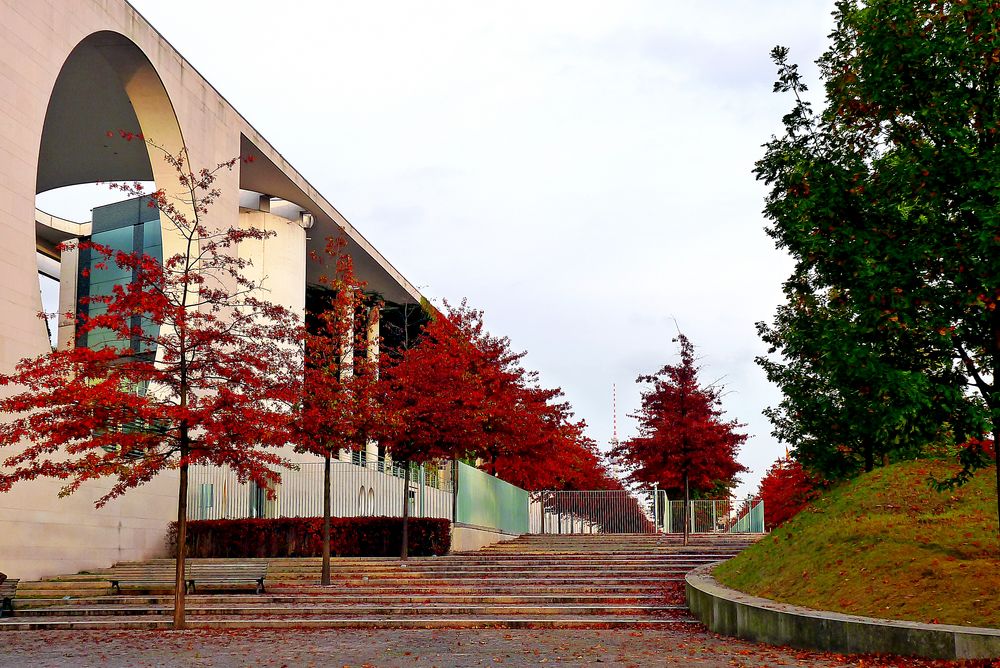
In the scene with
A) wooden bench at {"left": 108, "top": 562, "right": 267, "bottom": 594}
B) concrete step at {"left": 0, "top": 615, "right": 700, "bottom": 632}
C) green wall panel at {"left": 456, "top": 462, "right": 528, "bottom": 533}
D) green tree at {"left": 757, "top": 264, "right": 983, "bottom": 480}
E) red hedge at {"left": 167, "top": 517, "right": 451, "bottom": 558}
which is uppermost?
green tree at {"left": 757, "top": 264, "right": 983, "bottom": 480}

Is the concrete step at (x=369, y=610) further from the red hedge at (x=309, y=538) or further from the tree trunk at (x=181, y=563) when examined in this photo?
the red hedge at (x=309, y=538)

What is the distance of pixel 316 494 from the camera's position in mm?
28172

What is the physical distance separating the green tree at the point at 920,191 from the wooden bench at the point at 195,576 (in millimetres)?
12104

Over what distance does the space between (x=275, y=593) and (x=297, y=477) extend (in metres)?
9.03

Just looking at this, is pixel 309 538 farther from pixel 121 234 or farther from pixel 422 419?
pixel 121 234

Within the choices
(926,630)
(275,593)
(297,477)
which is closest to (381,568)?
(275,593)

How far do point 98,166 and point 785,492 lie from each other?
2804 cm

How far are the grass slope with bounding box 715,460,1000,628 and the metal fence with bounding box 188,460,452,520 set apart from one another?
11179mm

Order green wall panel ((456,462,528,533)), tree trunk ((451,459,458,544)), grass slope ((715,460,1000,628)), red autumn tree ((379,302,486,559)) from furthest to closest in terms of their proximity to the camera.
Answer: green wall panel ((456,462,528,533))
tree trunk ((451,459,458,544))
red autumn tree ((379,302,486,559))
grass slope ((715,460,1000,628))

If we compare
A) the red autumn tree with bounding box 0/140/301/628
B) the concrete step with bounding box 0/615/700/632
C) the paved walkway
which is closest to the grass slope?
the paved walkway

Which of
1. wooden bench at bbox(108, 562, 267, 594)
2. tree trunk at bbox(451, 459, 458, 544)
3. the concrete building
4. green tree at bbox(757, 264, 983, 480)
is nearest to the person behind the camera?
green tree at bbox(757, 264, 983, 480)

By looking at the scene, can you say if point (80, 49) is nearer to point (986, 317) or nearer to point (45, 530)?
point (45, 530)

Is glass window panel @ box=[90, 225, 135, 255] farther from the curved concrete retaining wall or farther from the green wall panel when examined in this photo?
the curved concrete retaining wall

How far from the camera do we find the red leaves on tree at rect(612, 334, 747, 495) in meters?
32.5
